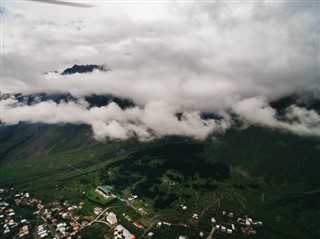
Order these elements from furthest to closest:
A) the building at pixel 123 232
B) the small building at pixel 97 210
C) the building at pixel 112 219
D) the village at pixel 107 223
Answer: the small building at pixel 97 210
the building at pixel 112 219
the village at pixel 107 223
the building at pixel 123 232

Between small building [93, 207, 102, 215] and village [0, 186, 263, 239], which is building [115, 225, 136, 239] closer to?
village [0, 186, 263, 239]

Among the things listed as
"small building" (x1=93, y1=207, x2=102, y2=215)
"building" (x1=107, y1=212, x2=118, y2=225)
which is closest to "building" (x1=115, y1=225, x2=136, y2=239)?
"building" (x1=107, y1=212, x2=118, y2=225)

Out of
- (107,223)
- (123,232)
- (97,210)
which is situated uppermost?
(123,232)

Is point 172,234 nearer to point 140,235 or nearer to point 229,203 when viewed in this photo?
point 140,235

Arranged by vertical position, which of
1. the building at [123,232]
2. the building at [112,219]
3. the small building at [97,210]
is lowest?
the small building at [97,210]

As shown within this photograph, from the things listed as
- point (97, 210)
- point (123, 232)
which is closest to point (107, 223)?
point (123, 232)

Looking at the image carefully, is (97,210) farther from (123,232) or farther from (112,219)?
(123,232)

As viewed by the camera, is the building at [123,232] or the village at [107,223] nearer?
the building at [123,232]

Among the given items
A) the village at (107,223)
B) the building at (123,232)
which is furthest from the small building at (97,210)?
the building at (123,232)

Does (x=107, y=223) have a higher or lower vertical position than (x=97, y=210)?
higher

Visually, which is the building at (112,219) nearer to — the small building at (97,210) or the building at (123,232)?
the building at (123,232)
